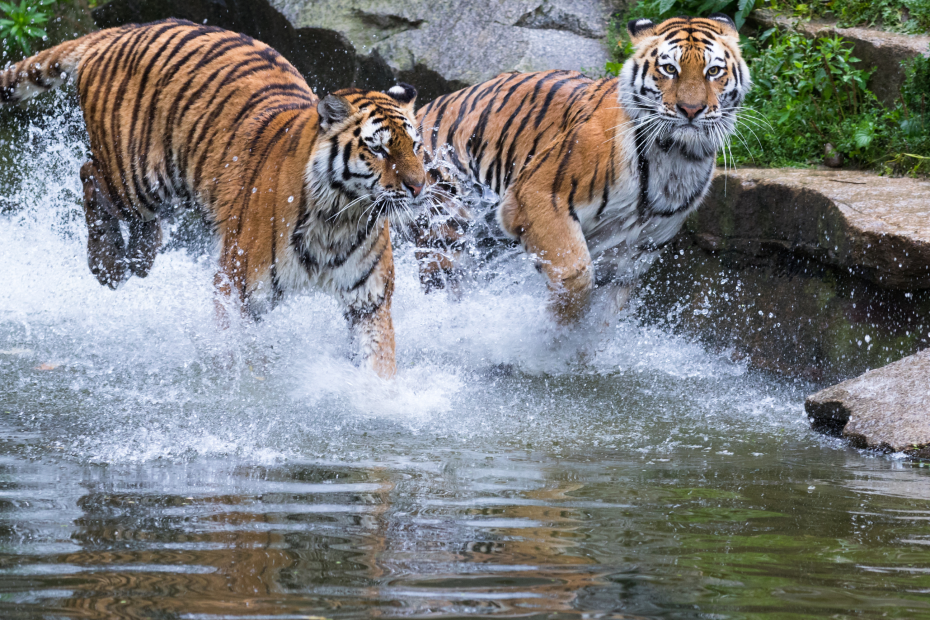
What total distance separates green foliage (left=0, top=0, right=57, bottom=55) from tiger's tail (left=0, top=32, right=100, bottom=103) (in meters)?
2.71

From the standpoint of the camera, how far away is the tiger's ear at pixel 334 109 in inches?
148

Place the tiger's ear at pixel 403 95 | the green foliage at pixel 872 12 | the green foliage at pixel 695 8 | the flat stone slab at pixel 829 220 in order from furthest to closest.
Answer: the green foliage at pixel 695 8
the green foliage at pixel 872 12
the flat stone slab at pixel 829 220
the tiger's ear at pixel 403 95

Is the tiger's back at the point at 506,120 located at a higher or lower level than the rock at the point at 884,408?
higher

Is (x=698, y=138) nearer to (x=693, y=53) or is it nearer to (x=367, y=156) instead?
(x=693, y=53)

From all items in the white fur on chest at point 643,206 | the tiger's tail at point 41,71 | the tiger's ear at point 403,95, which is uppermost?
the tiger's ear at point 403,95

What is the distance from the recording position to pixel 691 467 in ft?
10.0

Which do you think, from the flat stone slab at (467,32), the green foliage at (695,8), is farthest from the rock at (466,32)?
the green foliage at (695,8)

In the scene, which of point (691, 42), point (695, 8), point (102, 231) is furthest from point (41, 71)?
point (695, 8)

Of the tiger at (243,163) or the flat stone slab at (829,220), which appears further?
the flat stone slab at (829,220)

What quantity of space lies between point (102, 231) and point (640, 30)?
2868 mm

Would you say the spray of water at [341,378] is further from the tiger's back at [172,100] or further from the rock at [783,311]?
the tiger's back at [172,100]

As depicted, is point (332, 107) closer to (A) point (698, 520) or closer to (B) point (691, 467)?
(B) point (691, 467)

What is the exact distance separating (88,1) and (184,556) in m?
7.56

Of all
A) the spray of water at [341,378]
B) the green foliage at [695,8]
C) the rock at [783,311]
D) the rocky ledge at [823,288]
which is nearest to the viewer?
the spray of water at [341,378]
